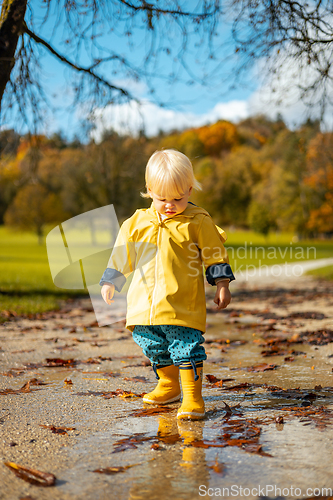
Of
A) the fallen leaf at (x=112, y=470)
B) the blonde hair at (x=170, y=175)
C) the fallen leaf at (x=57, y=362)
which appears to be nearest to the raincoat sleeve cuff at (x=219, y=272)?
the blonde hair at (x=170, y=175)

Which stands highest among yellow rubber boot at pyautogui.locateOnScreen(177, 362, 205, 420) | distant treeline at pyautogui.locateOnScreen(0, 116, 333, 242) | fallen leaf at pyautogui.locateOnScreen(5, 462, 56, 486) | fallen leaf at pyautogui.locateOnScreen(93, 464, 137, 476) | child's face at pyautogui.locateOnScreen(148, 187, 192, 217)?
distant treeline at pyautogui.locateOnScreen(0, 116, 333, 242)

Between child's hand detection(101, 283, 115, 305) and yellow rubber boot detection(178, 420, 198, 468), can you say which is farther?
child's hand detection(101, 283, 115, 305)

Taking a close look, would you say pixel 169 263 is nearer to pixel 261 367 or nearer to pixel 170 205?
pixel 170 205

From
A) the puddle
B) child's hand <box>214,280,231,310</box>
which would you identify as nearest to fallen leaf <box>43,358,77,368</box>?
the puddle

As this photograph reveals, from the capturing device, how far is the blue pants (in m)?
2.91

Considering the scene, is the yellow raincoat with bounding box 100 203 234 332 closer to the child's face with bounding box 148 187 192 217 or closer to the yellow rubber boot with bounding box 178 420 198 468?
the child's face with bounding box 148 187 192 217

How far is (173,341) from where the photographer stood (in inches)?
116

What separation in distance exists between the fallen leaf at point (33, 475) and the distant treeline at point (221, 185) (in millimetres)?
13001

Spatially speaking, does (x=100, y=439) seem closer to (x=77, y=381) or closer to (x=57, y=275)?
(x=77, y=381)

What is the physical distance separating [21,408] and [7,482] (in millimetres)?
1046

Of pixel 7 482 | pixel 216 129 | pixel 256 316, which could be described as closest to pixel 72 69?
pixel 256 316

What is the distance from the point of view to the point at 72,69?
6805mm

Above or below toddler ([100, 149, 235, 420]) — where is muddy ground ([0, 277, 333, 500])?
below

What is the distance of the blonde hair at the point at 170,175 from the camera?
292cm
